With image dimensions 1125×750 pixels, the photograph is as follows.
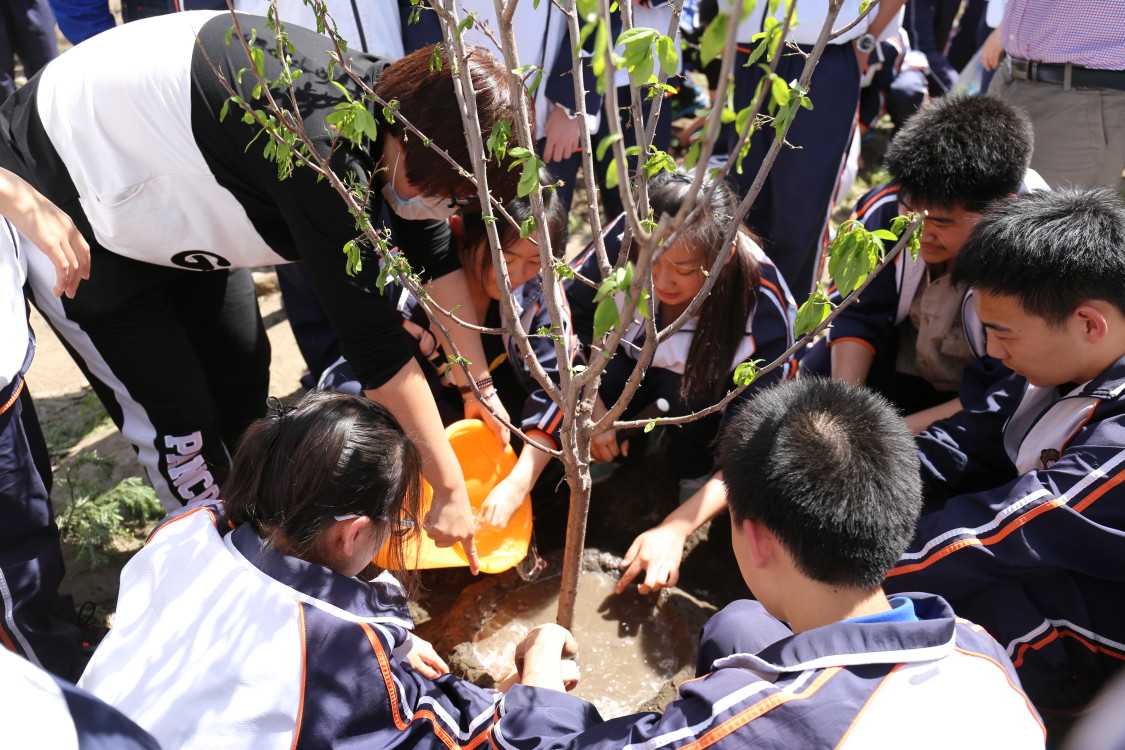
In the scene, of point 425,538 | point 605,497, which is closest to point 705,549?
point 605,497

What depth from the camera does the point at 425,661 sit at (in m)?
1.96

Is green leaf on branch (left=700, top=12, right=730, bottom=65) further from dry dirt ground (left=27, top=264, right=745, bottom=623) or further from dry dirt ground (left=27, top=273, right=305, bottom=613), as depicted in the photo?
dry dirt ground (left=27, top=273, right=305, bottom=613)

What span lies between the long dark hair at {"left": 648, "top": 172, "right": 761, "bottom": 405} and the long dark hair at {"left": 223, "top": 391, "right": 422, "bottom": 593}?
1.11 m

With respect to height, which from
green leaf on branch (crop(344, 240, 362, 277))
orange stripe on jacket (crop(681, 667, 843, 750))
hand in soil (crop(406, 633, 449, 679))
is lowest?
hand in soil (crop(406, 633, 449, 679))

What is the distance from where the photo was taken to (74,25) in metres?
4.68

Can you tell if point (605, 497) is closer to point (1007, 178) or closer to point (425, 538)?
point (425, 538)

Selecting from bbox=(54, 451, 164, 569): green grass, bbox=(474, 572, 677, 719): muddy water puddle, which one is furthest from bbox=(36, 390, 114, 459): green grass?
bbox=(474, 572, 677, 719): muddy water puddle

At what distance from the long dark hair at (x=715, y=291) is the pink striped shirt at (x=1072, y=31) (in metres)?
1.59

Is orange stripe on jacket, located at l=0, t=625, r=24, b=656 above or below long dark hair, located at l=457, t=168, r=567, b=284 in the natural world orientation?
below

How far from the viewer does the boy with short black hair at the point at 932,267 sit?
2596 mm

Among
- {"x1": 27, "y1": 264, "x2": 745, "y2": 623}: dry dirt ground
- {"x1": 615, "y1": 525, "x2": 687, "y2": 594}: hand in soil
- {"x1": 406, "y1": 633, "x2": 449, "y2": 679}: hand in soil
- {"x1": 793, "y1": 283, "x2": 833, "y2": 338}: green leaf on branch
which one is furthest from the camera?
{"x1": 27, "y1": 264, "x2": 745, "y2": 623}: dry dirt ground

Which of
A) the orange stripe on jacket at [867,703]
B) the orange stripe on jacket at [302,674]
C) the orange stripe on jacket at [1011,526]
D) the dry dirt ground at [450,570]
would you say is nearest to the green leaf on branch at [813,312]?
the orange stripe on jacket at [867,703]

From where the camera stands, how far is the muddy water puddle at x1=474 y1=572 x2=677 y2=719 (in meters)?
2.46

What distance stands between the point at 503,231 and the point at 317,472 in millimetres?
1231
